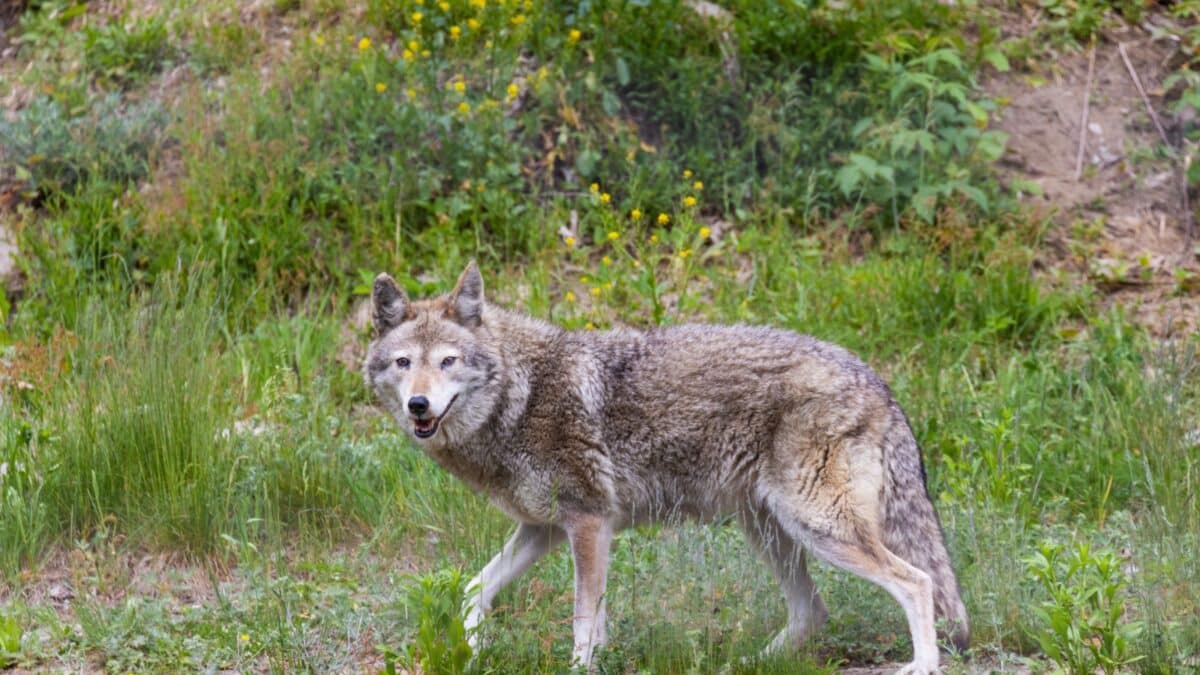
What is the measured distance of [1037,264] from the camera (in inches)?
437

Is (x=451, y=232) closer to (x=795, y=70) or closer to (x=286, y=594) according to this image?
(x=795, y=70)

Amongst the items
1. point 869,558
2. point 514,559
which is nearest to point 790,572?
point 869,558

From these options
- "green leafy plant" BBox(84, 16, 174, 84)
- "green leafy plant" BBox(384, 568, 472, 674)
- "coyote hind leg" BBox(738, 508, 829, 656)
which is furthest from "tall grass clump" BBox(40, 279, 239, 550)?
"green leafy plant" BBox(84, 16, 174, 84)

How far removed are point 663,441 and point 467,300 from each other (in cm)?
113

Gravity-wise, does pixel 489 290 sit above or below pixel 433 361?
below

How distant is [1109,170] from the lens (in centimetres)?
1180

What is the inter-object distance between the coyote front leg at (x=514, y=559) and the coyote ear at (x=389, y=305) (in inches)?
43.7

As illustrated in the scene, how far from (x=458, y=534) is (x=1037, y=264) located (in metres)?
5.77

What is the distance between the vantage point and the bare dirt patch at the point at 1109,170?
35.7 feet

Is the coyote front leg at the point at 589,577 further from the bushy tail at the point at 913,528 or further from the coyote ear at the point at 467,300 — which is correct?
the bushy tail at the point at 913,528

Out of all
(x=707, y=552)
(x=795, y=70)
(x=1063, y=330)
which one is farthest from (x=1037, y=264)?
(x=707, y=552)

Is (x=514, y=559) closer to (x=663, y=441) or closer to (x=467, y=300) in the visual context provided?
(x=663, y=441)

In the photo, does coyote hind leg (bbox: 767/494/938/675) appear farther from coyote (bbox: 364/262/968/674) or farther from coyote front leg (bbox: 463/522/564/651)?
coyote front leg (bbox: 463/522/564/651)

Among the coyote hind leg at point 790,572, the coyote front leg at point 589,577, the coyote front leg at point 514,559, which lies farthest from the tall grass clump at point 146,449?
the coyote hind leg at point 790,572
